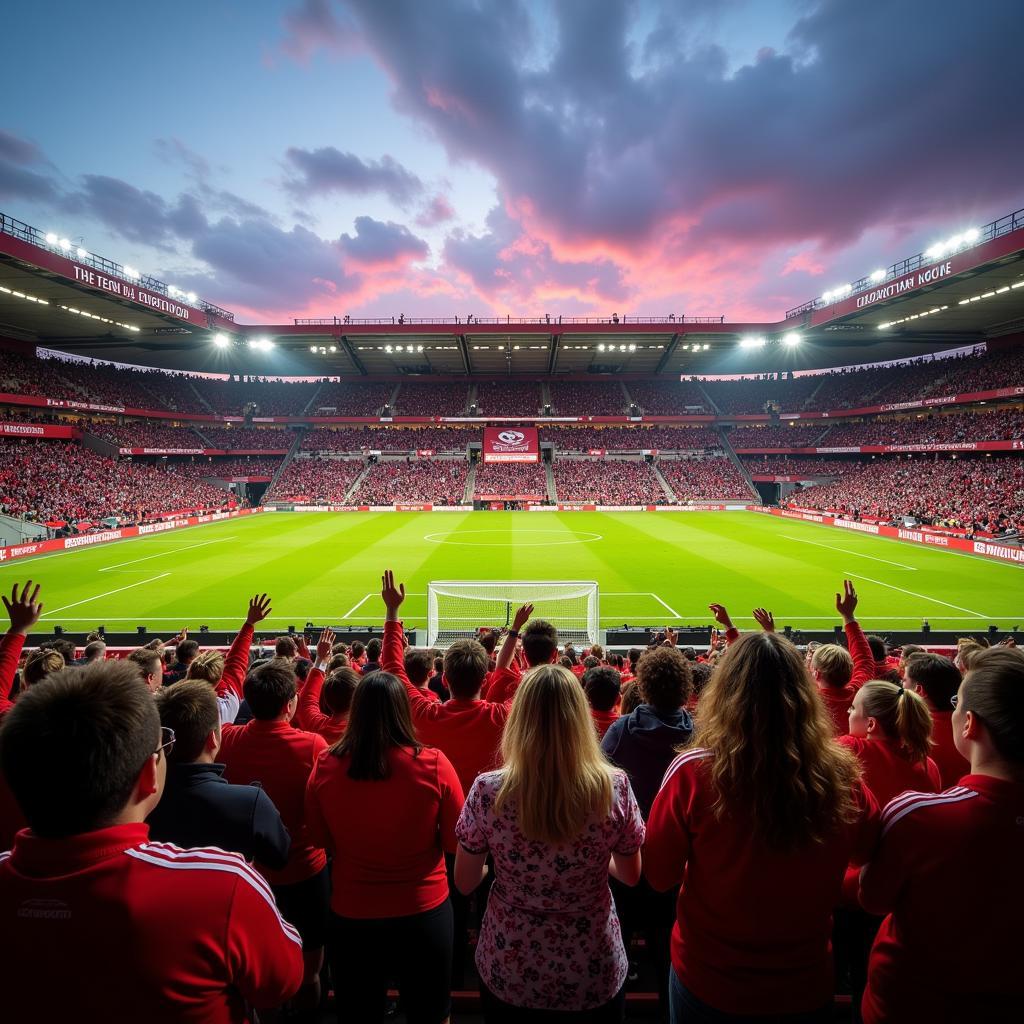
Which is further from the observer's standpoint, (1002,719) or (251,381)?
(251,381)

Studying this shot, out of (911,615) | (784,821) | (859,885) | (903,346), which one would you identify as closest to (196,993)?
(784,821)

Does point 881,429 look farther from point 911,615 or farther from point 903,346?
point 911,615

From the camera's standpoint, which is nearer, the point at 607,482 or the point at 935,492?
the point at 935,492

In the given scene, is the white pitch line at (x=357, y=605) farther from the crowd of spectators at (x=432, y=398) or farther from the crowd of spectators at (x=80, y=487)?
the crowd of spectators at (x=432, y=398)

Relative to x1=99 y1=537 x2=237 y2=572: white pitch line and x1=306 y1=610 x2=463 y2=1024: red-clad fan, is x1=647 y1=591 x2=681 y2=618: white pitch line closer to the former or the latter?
x1=306 y1=610 x2=463 y2=1024: red-clad fan

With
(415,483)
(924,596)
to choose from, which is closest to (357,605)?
(924,596)

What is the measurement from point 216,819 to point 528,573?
23.3 meters

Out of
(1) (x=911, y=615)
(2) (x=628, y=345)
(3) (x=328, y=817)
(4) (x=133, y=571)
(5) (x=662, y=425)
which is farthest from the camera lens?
(5) (x=662, y=425)

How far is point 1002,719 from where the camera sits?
215 centimetres

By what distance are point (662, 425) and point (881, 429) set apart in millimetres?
23455

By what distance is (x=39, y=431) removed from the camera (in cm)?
4450

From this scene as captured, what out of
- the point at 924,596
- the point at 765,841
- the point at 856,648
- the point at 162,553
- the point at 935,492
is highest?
the point at 935,492

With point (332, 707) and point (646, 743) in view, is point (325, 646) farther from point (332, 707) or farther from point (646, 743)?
point (646, 743)

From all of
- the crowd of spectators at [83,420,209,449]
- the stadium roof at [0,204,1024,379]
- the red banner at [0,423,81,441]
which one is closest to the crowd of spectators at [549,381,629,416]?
the stadium roof at [0,204,1024,379]
